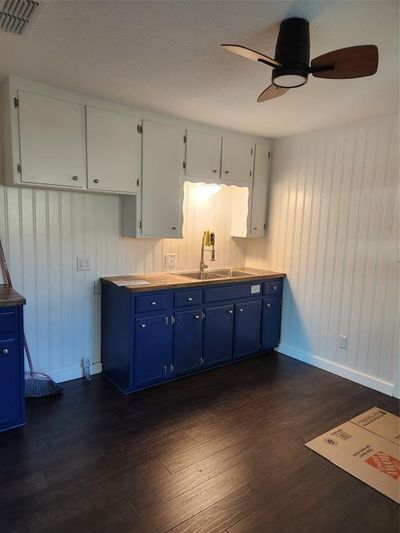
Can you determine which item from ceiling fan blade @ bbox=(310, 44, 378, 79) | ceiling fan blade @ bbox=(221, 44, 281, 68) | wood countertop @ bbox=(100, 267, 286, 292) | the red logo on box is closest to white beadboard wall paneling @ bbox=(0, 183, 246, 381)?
wood countertop @ bbox=(100, 267, 286, 292)

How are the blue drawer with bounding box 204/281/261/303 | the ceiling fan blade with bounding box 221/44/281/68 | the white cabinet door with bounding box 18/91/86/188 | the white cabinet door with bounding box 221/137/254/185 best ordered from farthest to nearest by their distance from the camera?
1. the white cabinet door with bounding box 221/137/254/185
2. the blue drawer with bounding box 204/281/261/303
3. the white cabinet door with bounding box 18/91/86/188
4. the ceiling fan blade with bounding box 221/44/281/68

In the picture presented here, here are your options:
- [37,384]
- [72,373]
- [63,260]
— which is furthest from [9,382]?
[63,260]

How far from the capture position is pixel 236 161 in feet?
12.1

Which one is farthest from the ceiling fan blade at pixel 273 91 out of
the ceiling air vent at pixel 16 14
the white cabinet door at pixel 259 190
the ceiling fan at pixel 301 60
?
the white cabinet door at pixel 259 190

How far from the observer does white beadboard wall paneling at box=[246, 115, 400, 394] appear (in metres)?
3.05

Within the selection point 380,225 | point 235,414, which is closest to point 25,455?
point 235,414

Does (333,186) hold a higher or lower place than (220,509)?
higher

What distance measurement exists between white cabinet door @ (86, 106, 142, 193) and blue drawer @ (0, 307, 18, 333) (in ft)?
3.68

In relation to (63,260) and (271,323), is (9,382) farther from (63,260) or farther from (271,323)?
(271,323)

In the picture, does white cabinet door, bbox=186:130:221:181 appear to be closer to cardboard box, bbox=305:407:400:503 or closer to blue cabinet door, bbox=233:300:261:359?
blue cabinet door, bbox=233:300:261:359

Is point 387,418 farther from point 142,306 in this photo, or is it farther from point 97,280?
point 97,280

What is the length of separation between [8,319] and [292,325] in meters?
2.84

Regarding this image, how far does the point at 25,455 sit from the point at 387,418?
257cm

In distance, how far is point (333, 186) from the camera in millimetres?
3426
